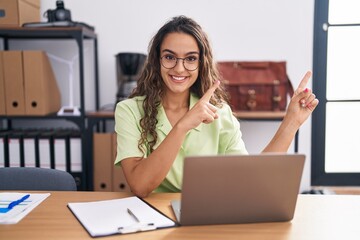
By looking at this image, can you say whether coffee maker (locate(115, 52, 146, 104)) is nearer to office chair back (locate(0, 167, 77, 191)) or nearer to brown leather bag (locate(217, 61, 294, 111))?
brown leather bag (locate(217, 61, 294, 111))

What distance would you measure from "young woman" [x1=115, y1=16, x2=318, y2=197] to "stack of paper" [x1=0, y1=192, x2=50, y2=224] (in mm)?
294

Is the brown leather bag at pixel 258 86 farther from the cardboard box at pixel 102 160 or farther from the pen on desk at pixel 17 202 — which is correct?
the pen on desk at pixel 17 202

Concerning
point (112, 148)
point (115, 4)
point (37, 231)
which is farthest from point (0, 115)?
point (37, 231)

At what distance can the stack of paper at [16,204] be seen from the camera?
101 cm

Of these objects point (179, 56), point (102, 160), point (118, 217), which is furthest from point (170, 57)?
point (102, 160)

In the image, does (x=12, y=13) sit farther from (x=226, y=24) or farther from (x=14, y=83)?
(x=226, y=24)

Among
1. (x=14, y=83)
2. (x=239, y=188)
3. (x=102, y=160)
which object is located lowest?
(x=102, y=160)

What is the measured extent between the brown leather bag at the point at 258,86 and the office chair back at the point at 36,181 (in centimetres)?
144

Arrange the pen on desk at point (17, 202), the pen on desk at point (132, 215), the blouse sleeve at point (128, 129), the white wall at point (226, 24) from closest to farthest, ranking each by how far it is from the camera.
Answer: the pen on desk at point (132, 215)
the pen on desk at point (17, 202)
the blouse sleeve at point (128, 129)
the white wall at point (226, 24)

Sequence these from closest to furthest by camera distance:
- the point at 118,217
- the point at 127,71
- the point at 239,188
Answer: the point at 239,188
the point at 118,217
the point at 127,71

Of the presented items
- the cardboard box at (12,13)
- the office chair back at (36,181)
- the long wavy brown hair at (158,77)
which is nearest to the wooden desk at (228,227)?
the office chair back at (36,181)

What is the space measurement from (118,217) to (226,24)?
6.49 ft

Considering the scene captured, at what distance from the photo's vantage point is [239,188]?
893mm

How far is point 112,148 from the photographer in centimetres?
240
